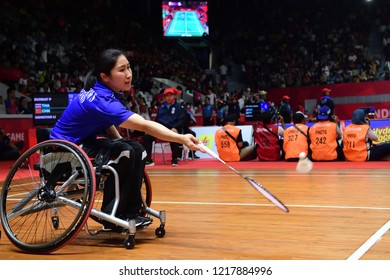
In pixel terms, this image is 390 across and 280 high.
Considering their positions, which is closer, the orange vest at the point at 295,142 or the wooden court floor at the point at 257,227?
the wooden court floor at the point at 257,227

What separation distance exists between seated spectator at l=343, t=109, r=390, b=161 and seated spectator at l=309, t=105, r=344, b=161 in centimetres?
15

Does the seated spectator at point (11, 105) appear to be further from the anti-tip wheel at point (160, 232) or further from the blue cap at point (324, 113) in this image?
the anti-tip wheel at point (160, 232)

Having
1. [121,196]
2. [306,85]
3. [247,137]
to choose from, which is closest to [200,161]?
[247,137]

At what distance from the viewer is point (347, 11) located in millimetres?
22656

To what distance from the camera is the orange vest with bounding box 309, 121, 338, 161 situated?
881 centimetres

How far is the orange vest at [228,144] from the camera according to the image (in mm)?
9627

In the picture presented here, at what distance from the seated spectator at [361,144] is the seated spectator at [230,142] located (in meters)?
1.91

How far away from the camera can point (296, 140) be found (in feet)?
29.7

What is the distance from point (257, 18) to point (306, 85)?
6.68 m

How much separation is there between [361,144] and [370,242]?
6.10m

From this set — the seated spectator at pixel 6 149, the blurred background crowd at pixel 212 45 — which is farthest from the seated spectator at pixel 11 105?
the blurred background crowd at pixel 212 45

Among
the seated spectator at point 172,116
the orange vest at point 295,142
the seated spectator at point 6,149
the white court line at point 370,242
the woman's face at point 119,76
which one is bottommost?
the seated spectator at point 6,149

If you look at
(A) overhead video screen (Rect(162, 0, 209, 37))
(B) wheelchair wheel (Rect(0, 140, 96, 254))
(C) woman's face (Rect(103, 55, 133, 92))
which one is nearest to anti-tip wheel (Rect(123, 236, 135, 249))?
(B) wheelchair wheel (Rect(0, 140, 96, 254))

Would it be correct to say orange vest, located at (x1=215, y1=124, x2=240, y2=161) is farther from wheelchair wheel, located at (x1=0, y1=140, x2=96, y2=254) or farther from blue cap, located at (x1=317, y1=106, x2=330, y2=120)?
wheelchair wheel, located at (x1=0, y1=140, x2=96, y2=254)
